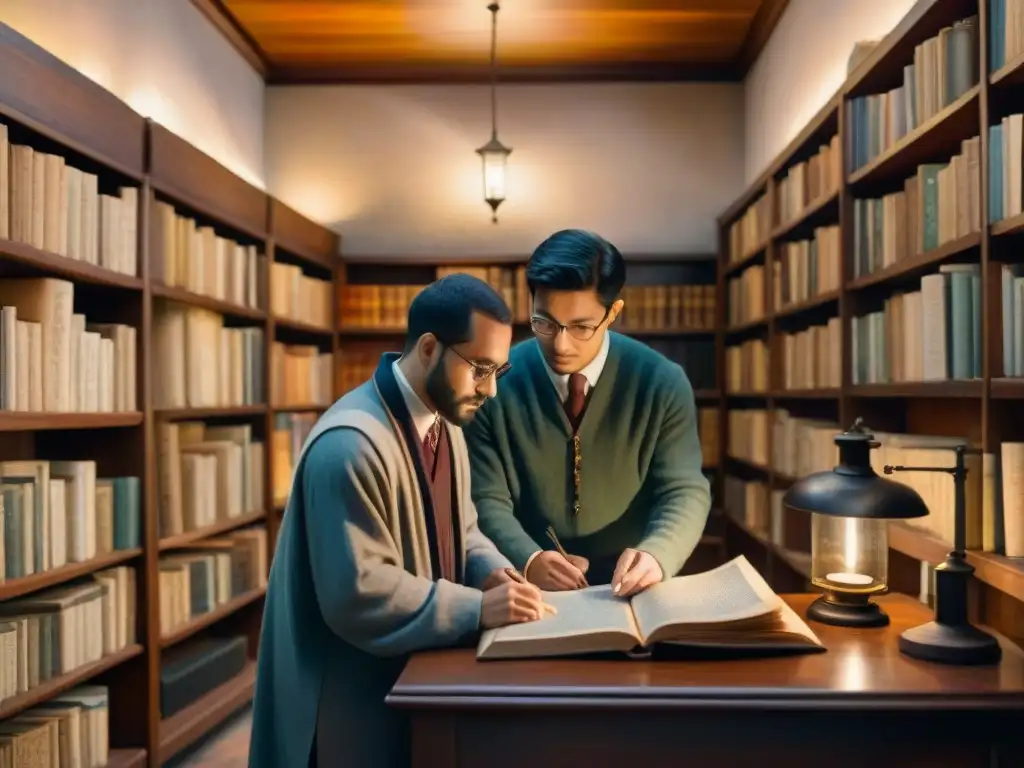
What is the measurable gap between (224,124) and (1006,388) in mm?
4357

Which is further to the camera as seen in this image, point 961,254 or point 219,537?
point 219,537

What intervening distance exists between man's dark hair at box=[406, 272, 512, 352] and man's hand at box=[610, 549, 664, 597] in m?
0.46

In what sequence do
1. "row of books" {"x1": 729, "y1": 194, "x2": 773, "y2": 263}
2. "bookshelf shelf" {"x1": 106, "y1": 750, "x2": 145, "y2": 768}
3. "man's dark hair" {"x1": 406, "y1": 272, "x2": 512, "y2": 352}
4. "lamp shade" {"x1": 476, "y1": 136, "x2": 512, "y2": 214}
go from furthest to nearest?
"lamp shade" {"x1": 476, "y1": 136, "x2": 512, "y2": 214}
"row of books" {"x1": 729, "y1": 194, "x2": 773, "y2": 263}
"bookshelf shelf" {"x1": 106, "y1": 750, "x2": 145, "y2": 768}
"man's dark hair" {"x1": 406, "y1": 272, "x2": 512, "y2": 352}

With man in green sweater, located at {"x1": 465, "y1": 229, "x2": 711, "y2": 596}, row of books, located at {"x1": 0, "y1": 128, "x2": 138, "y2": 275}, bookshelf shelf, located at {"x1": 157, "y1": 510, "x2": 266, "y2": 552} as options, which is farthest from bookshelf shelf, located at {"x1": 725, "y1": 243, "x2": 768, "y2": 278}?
man in green sweater, located at {"x1": 465, "y1": 229, "x2": 711, "y2": 596}

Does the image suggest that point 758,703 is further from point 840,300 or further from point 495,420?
point 840,300

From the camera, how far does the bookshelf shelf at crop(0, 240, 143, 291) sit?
2.61 metres

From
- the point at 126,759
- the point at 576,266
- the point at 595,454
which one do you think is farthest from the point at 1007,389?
the point at 126,759

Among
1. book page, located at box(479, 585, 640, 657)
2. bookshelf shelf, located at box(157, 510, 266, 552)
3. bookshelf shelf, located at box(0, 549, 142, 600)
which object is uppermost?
book page, located at box(479, 585, 640, 657)

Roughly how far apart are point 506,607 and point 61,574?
6.02 ft

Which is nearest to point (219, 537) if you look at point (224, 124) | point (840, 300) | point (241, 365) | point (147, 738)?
point (241, 365)

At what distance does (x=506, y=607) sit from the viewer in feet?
4.99

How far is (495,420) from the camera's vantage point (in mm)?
1940

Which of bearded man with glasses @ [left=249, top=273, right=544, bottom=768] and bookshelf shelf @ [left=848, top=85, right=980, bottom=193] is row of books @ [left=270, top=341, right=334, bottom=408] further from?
bearded man with glasses @ [left=249, top=273, right=544, bottom=768]

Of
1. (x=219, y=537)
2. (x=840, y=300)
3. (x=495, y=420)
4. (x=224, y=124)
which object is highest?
(x=224, y=124)
